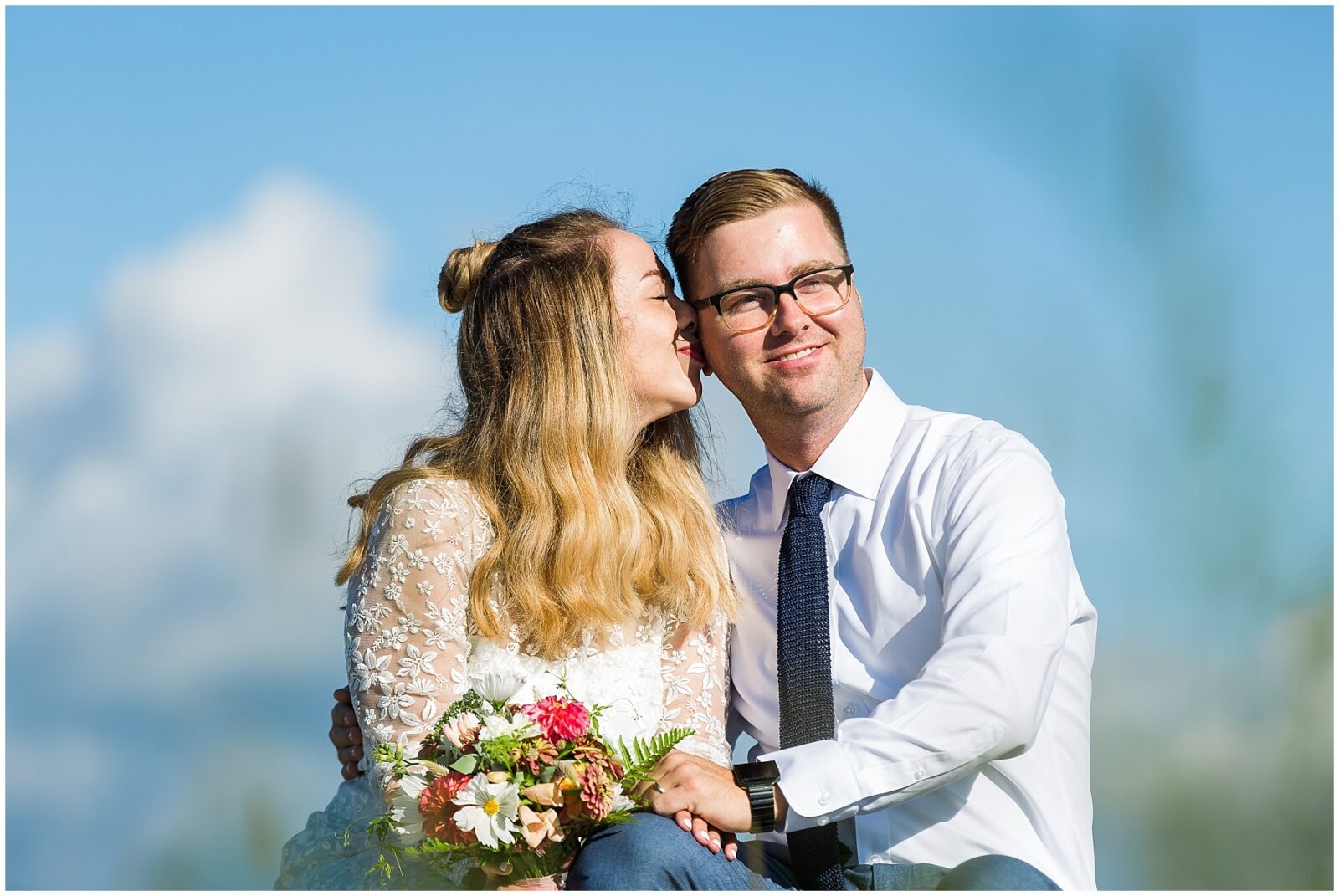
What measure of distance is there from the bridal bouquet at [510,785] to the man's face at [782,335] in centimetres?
141

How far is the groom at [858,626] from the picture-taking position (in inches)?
129

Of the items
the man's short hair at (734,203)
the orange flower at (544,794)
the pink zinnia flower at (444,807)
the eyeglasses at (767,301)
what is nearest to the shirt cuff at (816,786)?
the orange flower at (544,794)

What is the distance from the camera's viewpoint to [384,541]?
3.69 meters

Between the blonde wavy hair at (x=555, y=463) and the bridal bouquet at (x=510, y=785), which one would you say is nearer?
the bridal bouquet at (x=510, y=785)

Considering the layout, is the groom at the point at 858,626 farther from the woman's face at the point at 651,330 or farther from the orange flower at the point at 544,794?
the orange flower at the point at 544,794

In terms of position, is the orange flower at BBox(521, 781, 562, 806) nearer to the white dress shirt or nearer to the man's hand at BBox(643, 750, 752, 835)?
the man's hand at BBox(643, 750, 752, 835)

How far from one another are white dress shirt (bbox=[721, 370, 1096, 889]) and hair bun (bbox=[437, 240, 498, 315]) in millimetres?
1171

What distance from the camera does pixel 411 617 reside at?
3578 mm

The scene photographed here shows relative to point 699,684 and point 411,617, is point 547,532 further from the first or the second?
point 699,684

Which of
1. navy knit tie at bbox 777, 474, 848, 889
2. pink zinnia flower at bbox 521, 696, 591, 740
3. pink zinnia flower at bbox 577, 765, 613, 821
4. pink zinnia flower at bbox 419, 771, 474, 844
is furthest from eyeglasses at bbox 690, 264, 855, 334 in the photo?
pink zinnia flower at bbox 419, 771, 474, 844

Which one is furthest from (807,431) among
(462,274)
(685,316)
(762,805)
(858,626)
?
(762,805)

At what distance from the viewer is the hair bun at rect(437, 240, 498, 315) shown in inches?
166

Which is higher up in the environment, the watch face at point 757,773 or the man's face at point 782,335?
the man's face at point 782,335

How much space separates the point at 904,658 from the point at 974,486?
537 millimetres
